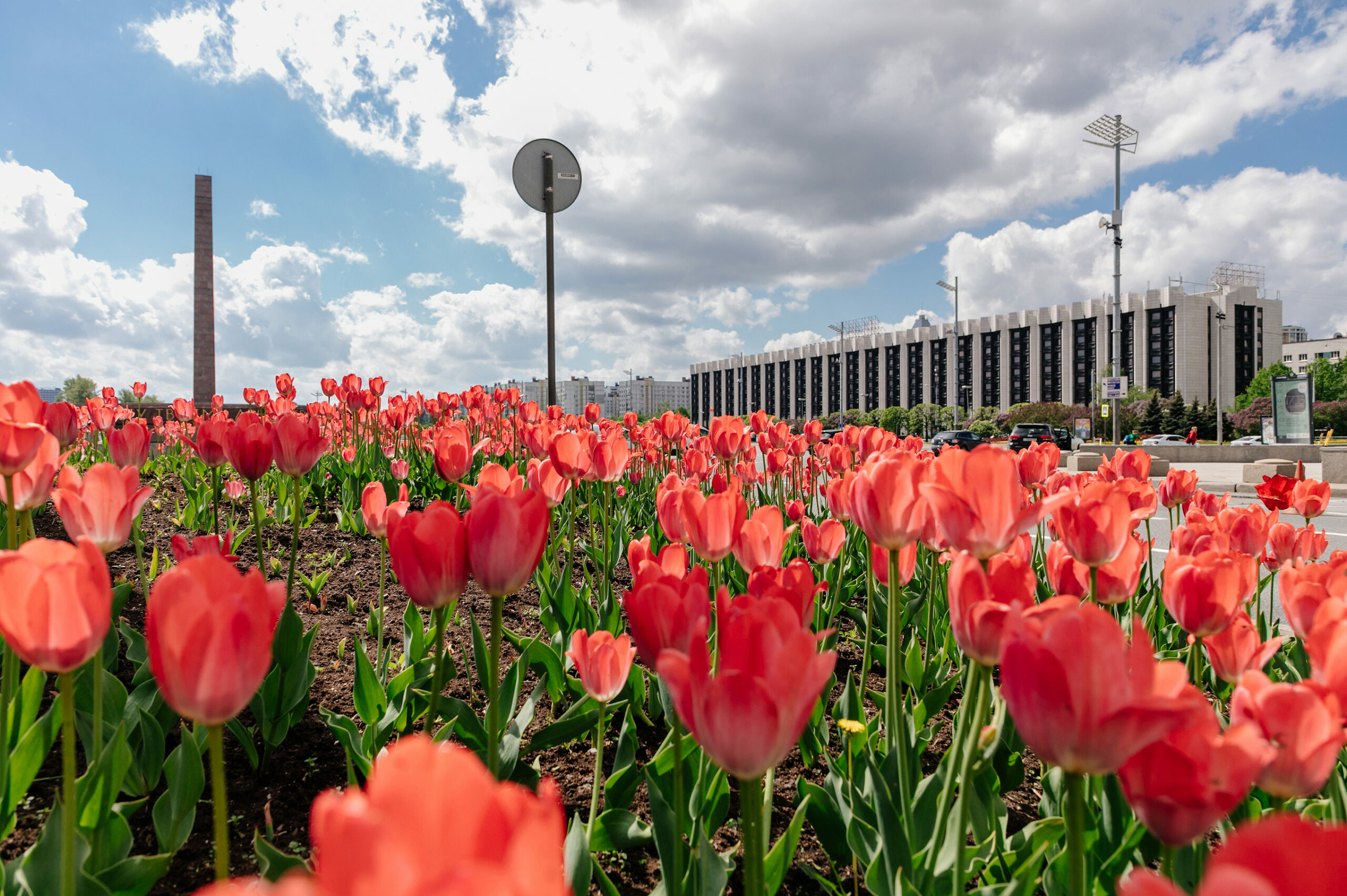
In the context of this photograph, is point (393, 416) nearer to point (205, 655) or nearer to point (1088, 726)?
point (205, 655)

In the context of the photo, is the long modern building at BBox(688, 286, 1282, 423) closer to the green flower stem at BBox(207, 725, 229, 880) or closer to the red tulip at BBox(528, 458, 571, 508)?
the red tulip at BBox(528, 458, 571, 508)

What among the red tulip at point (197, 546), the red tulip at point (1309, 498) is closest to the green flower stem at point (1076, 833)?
the red tulip at point (197, 546)

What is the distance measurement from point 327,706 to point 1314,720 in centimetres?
234

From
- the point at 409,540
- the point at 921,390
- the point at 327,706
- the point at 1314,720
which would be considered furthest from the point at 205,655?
the point at 921,390

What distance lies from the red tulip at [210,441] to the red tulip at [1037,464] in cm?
256

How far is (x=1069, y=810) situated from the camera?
0.74 meters

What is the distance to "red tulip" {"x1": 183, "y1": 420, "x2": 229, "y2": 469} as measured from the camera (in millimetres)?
1990

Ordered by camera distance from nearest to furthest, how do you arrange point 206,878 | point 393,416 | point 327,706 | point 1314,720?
point 1314,720 < point 206,878 < point 327,706 < point 393,416

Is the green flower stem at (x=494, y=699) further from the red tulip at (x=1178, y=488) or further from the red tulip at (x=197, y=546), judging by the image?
the red tulip at (x=1178, y=488)

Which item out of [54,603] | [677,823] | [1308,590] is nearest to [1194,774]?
[677,823]

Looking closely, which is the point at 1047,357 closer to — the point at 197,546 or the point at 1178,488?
the point at 1178,488

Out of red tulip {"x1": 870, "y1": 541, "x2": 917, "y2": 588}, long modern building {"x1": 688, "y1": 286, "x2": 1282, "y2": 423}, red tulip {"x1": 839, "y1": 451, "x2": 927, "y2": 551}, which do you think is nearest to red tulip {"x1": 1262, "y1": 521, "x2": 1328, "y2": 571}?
red tulip {"x1": 870, "y1": 541, "x2": 917, "y2": 588}

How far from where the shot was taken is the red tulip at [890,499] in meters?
1.33

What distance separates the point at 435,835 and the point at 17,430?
1.40 m
